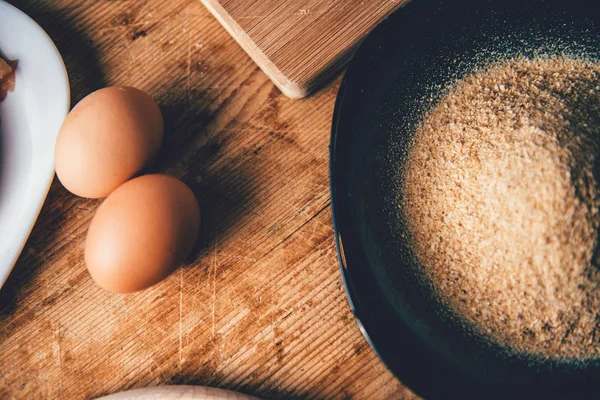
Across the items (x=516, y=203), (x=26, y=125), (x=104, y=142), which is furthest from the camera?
(x=26, y=125)

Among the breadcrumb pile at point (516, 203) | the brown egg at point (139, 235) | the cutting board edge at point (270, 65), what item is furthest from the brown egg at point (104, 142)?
the breadcrumb pile at point (516, 203)

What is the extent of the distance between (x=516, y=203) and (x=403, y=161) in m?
0.13

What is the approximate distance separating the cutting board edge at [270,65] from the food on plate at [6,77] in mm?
295

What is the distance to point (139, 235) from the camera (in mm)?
515

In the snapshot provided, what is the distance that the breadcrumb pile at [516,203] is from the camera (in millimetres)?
418

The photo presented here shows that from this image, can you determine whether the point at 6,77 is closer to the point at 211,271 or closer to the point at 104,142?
the point at 104,142

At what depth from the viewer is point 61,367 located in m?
0.61

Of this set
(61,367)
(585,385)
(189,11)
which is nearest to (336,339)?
(585,385)

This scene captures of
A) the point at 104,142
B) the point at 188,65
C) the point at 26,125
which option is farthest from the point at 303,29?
the point at 26,125

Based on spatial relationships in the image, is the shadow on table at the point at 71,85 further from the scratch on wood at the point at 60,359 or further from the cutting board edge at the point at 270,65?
the cutting board edge at the point at 270,65

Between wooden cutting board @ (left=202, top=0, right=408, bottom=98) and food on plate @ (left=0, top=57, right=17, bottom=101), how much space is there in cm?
32

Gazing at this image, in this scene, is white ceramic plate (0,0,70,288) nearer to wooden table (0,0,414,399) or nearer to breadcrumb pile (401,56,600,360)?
wooden table (0,0,414,399)

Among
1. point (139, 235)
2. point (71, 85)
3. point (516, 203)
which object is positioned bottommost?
point (516, 203)

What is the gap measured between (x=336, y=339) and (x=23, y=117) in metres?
0.54
